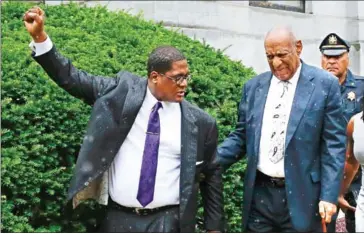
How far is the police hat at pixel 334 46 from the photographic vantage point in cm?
794

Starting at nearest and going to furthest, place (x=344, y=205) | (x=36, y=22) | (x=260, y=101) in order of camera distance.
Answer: (x=36, y=22) < (x=260, y=101) < (x=344, y=205)

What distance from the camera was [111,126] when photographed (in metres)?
5.71

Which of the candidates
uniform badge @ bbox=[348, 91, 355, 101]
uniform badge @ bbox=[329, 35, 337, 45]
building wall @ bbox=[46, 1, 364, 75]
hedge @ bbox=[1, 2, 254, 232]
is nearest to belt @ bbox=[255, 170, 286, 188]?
hedge @ bbox=[1, 2, 254, 232]

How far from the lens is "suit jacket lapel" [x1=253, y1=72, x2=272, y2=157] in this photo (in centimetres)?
610

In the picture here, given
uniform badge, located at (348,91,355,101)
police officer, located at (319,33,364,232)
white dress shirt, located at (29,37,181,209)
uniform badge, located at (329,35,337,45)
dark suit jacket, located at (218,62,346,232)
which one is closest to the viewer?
white dress shirt, located at (29,37,181,209)

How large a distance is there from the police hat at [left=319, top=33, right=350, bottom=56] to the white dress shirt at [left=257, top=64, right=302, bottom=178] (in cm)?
180

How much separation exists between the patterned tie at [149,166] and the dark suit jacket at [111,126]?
0.15 meters

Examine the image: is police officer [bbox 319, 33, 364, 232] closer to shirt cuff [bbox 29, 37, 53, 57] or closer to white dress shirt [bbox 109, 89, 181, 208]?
white dress shirt [bbox 109, 89, 181, 208]

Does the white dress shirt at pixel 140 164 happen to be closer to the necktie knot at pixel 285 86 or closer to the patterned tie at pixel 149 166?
the patterned tie at pixel 149 166

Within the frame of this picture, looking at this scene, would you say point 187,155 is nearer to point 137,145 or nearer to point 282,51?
point 137,145

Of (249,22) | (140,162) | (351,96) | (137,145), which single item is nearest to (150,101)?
(137,145)

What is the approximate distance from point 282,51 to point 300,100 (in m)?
0.36

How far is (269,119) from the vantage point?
20.0ft

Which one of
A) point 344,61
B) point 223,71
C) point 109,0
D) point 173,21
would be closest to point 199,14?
point 173,21
